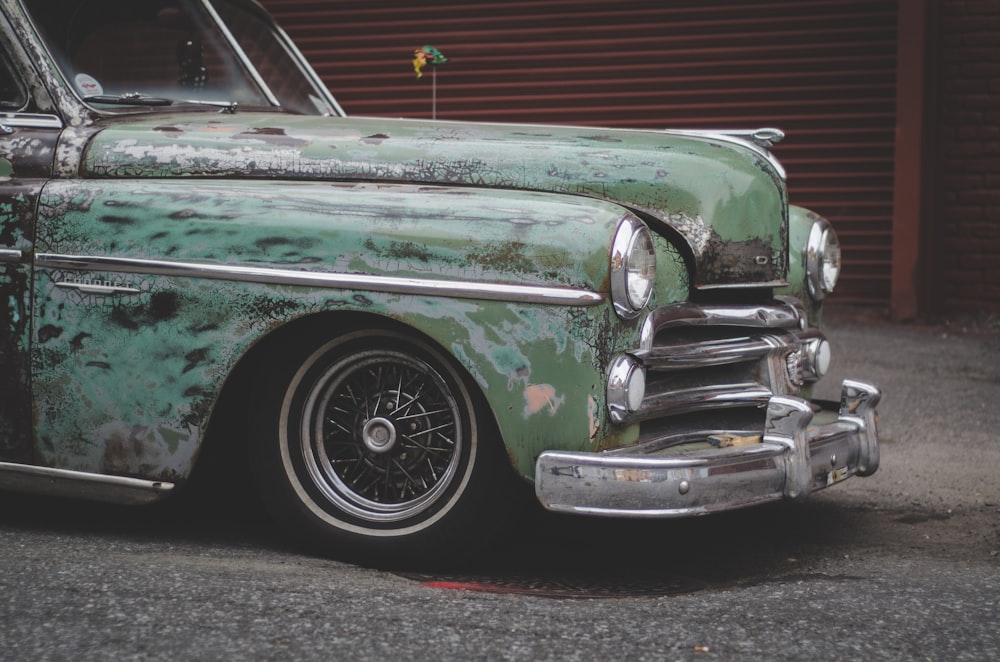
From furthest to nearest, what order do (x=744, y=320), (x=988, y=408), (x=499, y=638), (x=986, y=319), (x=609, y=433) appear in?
1. (x=986, y=319)
2. (x=988, y=408)
3. (x=744, y=320)
4. (x=609, y=433)
5. (x=499, y=638)

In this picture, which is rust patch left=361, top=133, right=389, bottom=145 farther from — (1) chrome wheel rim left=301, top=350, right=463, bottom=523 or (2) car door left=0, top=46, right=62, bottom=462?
(2) car door left=0, top=46, right=62, bottom=462

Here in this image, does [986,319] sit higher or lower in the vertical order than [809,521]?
higher

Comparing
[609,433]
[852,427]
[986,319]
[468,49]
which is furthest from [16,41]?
[986,319]

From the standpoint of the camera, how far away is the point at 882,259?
9.02m

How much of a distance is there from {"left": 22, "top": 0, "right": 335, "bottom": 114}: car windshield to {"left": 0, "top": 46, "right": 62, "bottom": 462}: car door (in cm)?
30

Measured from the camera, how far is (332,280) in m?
3.26

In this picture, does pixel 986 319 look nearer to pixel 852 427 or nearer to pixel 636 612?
pixel 852 427

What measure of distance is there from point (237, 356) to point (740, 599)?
1.46 metres

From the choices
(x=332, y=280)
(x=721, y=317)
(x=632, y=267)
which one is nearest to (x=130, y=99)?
(x=332, y=280)

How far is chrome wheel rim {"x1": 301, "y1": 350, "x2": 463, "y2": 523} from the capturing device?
3311mm

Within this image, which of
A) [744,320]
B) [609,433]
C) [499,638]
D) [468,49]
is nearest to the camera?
[499,638]

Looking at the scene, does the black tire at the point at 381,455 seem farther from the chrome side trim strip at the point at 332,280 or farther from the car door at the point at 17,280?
the car door at the point at 17,280

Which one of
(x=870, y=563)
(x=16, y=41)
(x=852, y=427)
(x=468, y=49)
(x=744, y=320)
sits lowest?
(x=870, y=563)

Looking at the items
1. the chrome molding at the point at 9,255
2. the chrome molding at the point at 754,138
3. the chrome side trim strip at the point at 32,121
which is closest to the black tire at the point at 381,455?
the chrome molding at the point at 9,255
